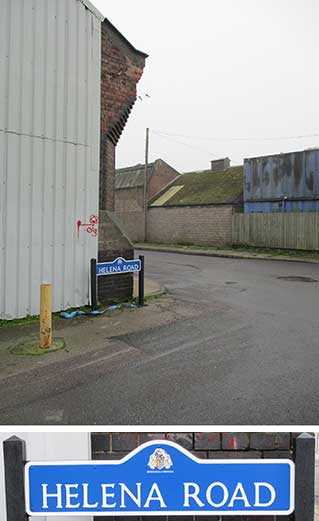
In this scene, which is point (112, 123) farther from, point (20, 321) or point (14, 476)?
point (14, 476)

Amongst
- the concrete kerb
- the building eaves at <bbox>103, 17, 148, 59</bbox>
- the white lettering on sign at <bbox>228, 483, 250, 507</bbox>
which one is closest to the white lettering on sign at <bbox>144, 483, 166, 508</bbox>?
the white lettering on sign at <bbox>228, 483, 250, 507</bbox>

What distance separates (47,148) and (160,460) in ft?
20.4

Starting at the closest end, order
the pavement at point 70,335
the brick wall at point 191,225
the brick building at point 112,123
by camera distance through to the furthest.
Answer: the pavement at point 70,335 < the brick building at point 112,123 < the brick wall at point 191,225

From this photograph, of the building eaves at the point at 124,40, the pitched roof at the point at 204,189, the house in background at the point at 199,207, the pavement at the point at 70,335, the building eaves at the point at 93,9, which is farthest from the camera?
the pitched roof at the point at 204,189

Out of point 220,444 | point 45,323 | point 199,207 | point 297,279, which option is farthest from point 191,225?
point 220,444

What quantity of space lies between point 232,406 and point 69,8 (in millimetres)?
7073

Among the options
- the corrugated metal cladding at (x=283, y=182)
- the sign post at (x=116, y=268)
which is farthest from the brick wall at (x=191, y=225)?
the sign post at (x=116, y=268)

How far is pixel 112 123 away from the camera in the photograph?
8.19 m

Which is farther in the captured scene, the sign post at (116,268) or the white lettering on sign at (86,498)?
the sign post at (116,268)

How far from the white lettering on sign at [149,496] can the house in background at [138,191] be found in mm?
30896

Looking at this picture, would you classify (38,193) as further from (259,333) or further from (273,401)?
(273,401)

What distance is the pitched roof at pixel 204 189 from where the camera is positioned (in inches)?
1057

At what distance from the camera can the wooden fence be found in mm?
21094

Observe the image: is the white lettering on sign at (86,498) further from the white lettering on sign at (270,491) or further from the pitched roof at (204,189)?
the pitched roof at (204,189)
